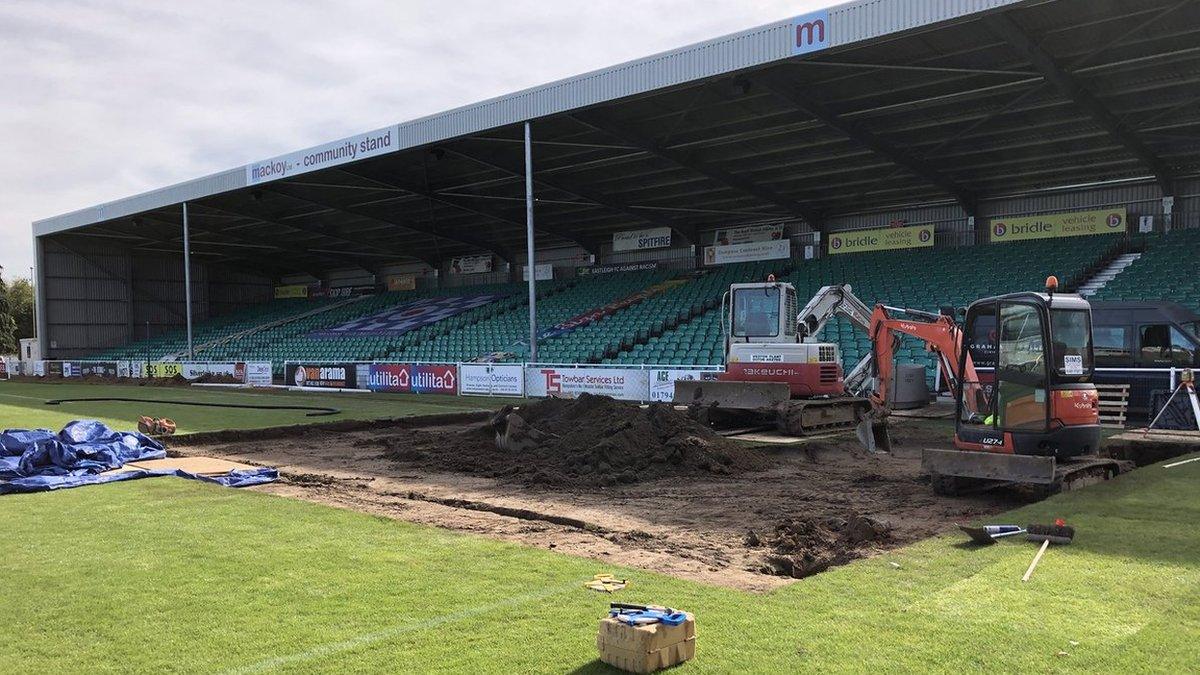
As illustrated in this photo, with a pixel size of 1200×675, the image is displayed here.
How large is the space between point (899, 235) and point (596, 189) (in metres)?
11.9

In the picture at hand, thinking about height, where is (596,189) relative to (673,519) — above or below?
above

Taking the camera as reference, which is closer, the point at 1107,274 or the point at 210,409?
the point at 210,409

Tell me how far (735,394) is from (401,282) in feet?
127

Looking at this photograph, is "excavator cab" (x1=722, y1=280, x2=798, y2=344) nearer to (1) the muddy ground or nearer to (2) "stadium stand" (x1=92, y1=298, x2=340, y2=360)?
(1) the muddy ground

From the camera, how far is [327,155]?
96.0 ft

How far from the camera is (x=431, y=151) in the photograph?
2803 cm

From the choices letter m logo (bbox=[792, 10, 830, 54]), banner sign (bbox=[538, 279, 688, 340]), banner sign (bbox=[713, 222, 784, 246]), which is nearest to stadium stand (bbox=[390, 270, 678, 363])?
banner sign (bbox=[538, 279, 688, 340])

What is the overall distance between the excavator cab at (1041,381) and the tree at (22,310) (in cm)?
8643

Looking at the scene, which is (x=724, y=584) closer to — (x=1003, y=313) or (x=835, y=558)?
(x=835, y=558)

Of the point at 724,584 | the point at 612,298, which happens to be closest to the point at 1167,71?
the point at 724,584

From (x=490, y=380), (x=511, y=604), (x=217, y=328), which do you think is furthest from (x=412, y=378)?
(x=217, y=328)

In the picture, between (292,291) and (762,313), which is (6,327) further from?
(762,313)

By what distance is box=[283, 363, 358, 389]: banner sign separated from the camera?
101ft

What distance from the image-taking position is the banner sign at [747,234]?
114 feet
